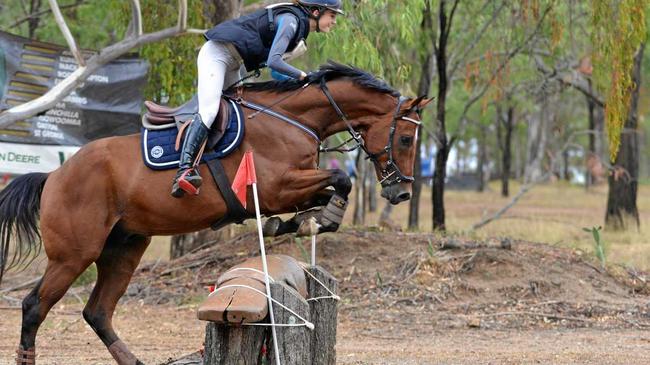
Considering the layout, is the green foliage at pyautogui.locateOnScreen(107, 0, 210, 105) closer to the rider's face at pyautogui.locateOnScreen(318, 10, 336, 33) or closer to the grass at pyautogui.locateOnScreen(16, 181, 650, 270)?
the grass at pyautogui.locateOnScreen(16, 181, 650, 270)

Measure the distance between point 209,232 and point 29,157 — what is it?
9.21ft

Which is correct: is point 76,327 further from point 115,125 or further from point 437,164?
point 437,164

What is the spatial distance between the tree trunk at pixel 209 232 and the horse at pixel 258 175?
19.9 feet

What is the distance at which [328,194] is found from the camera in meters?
7.45

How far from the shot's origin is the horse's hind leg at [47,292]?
7.57m

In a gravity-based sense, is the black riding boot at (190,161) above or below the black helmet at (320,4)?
below

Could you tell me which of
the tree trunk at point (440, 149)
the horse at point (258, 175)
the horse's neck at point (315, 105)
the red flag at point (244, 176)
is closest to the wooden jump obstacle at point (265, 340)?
the red flag at point (244, 176)

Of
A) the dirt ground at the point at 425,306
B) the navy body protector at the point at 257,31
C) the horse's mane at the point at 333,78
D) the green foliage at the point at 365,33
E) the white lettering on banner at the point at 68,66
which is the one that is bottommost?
the dirt ground at the point at 425,306

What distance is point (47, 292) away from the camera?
7574mm

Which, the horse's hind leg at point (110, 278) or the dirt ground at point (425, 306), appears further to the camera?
the dirt ground at point (425, 306)

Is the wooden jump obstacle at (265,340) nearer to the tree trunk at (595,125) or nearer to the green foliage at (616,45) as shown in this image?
the green foliage at (616,45)

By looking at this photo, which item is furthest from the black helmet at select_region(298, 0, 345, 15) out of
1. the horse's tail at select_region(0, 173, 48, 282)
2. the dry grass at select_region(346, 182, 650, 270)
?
the dry grass at select_region(346, 182, 650, 270)

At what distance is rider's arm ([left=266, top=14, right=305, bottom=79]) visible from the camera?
7.30 m

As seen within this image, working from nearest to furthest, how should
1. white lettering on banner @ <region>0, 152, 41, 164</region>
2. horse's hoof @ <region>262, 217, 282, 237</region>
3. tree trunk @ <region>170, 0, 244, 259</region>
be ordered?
horse's hoof @ <region>262, 217, 282, 237</region> < white lettering on banner @ <region>0, 152, 41, 164</region> < tree trunk @ <region>170, 0, 244, 259</region>
